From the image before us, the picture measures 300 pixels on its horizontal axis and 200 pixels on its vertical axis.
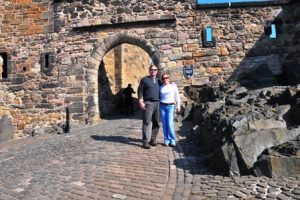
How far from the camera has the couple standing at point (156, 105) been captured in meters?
7.79

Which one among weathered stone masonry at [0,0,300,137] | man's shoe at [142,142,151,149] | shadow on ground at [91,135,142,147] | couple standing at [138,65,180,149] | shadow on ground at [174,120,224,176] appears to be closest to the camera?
shadow on ground at [174,120,224,176]

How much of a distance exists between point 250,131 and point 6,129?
979 centimetres

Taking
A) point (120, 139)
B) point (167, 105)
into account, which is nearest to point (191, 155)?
point (167, 105)

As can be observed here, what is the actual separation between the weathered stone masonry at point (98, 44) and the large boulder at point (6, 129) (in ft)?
1.43

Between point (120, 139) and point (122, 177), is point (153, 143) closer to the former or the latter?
point (120, 139)

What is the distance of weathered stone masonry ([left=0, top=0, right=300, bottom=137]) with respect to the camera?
511 inches

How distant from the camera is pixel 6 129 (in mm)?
13469

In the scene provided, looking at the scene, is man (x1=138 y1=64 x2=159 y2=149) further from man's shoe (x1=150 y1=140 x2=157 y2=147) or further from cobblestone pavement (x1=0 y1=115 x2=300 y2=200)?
cobblestone pavement (x1=0 y1=115 x2=300 y2=200)

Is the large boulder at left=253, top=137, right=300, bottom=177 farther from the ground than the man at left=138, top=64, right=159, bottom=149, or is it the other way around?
the man at left=138, top=64, right=159, bottom=149

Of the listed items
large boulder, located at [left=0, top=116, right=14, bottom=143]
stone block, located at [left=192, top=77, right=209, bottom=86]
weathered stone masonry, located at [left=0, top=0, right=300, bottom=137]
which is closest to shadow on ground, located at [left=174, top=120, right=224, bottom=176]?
stone block, located at [left=192, top=77, right=209, bottom=86]

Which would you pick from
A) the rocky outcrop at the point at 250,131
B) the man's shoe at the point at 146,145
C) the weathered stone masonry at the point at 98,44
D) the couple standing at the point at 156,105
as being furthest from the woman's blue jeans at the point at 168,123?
the weathered stone masonry at the point at 98,44

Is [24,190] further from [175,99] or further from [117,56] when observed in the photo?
[117,56]

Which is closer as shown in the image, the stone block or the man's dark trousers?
the man's dark trousers

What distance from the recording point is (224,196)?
15.5 feet
